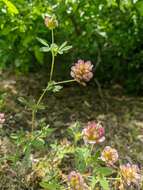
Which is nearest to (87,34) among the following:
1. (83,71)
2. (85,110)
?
(85,110)

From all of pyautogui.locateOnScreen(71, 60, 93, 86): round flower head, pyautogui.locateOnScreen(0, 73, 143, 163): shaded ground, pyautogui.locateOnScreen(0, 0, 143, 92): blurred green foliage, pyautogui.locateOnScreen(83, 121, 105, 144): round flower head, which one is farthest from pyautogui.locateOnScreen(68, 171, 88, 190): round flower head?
pyautogui.locateOnScreen(0, 0, 143, 92): blurred green foliage

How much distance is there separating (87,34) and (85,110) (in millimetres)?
440

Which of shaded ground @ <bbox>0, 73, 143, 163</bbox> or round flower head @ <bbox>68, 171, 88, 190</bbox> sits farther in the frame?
shaded ground @ <bbox>0, 73, 143, 163</bbox>

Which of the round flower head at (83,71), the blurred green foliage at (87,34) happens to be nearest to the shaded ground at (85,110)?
the blurred green foliage at (87,34)

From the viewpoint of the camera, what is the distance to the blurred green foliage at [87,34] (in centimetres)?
314

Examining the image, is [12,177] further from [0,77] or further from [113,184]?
[0,77]

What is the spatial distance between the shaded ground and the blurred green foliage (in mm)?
→ 122

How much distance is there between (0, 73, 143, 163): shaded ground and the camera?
9.92 ft

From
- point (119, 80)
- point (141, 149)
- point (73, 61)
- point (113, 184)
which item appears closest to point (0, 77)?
point (73, 61)

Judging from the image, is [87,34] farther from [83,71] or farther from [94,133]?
[94,133]

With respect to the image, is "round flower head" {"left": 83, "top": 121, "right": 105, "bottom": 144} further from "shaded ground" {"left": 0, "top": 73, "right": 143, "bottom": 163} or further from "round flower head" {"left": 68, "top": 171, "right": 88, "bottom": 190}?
"shaded ground" {"left": 0, "top": 73, "right": 143, "bottom": 163}

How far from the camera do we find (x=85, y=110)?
3322mm

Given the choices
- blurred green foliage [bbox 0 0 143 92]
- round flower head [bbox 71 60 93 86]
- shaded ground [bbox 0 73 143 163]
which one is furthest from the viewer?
blurred green foliage [bbox 0 0 143 92]

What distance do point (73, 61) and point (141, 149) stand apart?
794mm
